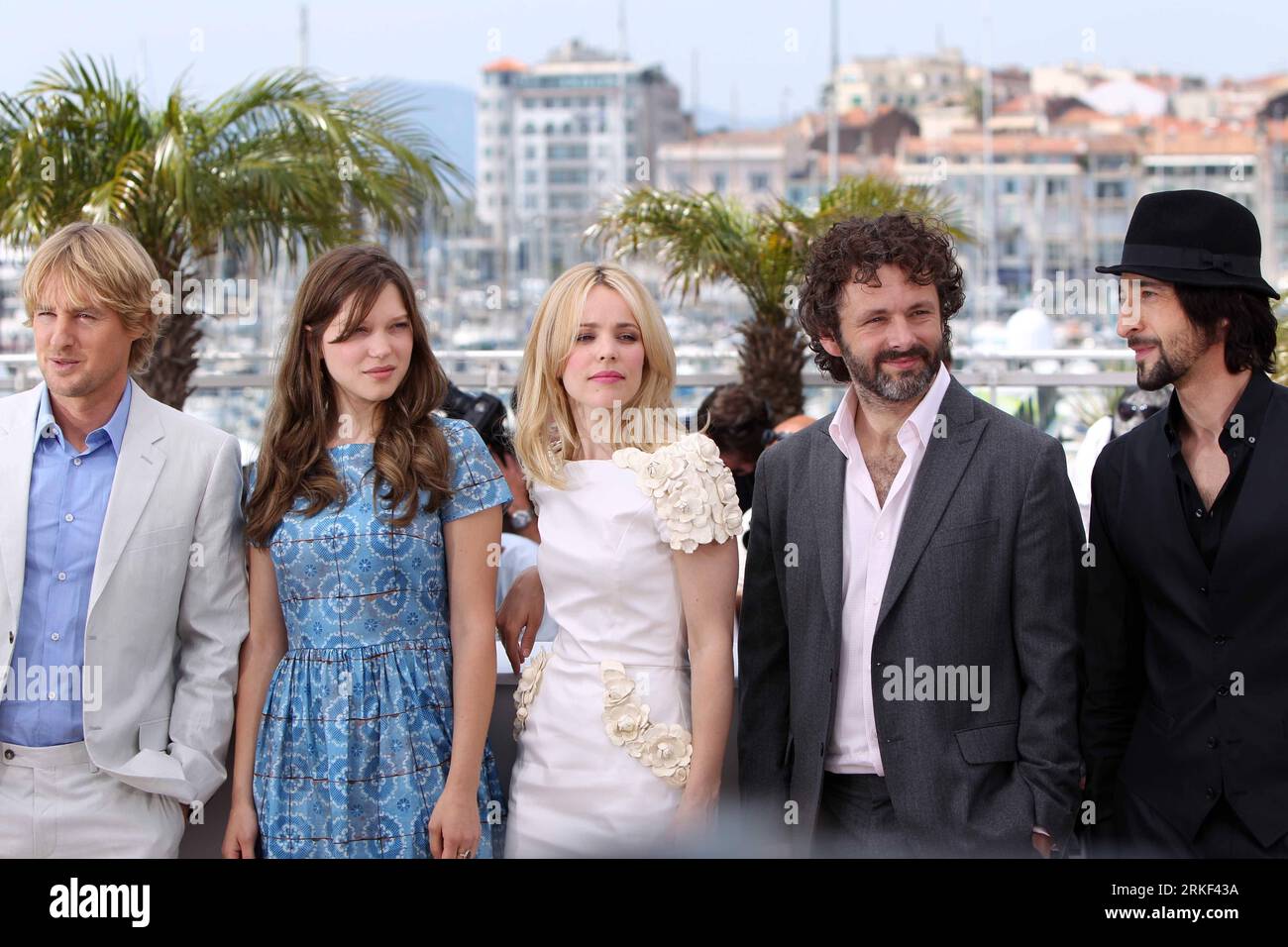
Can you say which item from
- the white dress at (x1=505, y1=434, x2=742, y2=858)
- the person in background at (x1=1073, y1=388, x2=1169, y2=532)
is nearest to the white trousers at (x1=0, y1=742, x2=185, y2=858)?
the white dress at (x1=505, y1=434, x2=742, y2=858)

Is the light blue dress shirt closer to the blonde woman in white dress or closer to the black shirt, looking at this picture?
the blonde woman in white dress

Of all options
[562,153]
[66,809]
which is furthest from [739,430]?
[562,153]

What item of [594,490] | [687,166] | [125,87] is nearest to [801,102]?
[687,166]

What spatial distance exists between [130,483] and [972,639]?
1.74 m

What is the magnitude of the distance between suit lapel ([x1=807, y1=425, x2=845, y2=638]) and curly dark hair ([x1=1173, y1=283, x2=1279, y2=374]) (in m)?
0.74

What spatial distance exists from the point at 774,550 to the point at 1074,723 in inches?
27.2

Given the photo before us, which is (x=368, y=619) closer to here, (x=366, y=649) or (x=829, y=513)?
(x=366, y=649)

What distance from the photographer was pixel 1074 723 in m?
2.71

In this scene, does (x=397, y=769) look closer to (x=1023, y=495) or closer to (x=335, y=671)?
(x=335, y=671)

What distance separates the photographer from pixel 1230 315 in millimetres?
2709

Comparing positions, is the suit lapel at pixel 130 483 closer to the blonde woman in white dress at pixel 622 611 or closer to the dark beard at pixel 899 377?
the blonde woman in white dress at pixel 622 611

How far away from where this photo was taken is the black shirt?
2666 millimetres
